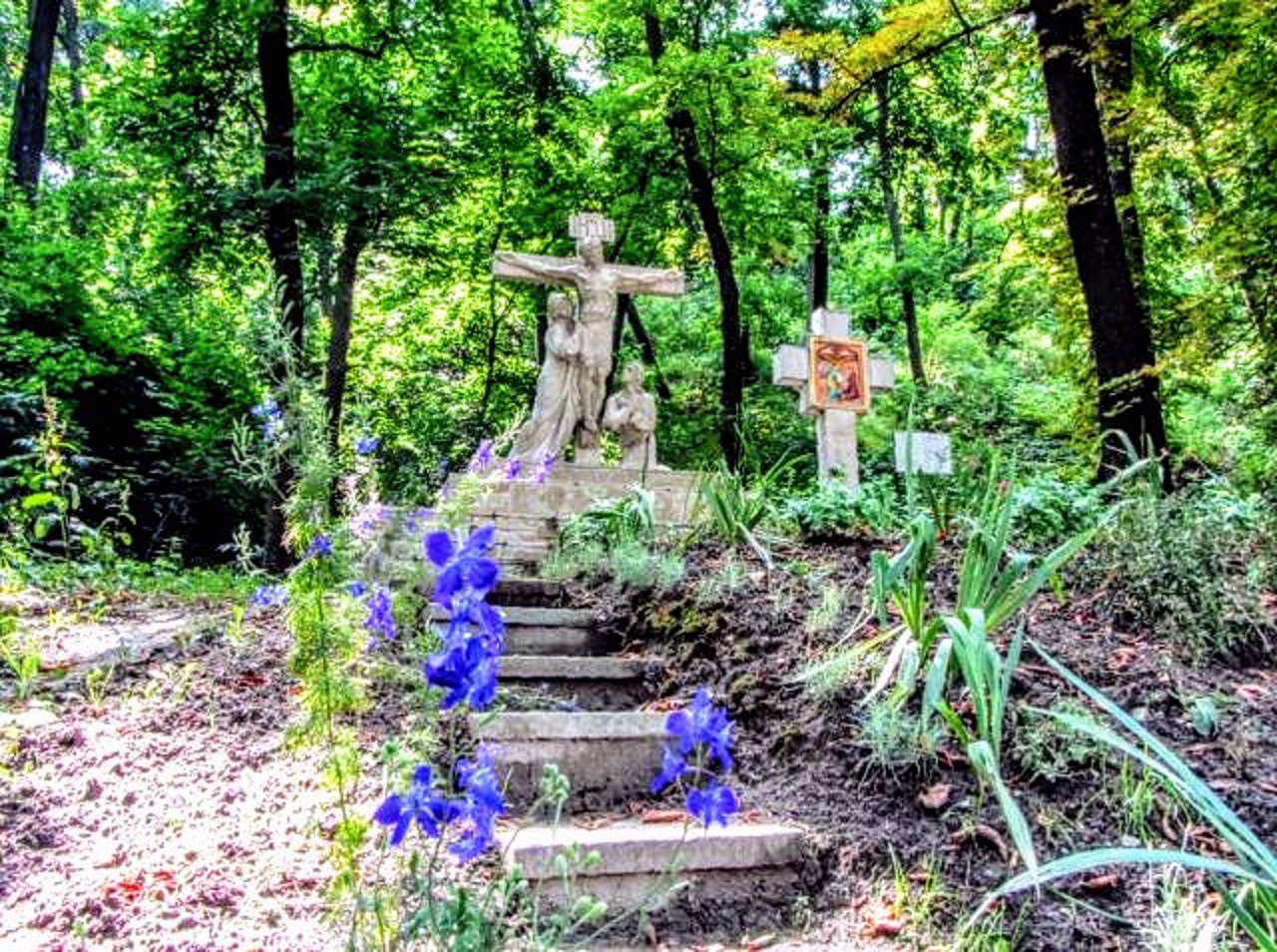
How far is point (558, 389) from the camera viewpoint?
25.2 feet

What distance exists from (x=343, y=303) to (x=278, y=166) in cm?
387

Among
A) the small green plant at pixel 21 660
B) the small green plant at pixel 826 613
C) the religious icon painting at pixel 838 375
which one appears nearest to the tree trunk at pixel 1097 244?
the religious icon painting at pixel 838 375

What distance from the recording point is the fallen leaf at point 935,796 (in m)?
2.36

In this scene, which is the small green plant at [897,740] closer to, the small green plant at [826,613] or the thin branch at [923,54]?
the small green plant at [826,613]

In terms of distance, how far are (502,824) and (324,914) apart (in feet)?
1.81

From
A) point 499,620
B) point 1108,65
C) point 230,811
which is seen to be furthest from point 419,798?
point 1108,65

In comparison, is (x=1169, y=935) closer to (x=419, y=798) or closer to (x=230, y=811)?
(x=419, y=798)

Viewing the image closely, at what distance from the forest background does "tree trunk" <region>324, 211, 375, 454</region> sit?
0.06 meters

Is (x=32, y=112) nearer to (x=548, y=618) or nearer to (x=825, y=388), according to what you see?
(x=825, y=388)

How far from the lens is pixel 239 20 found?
891 centimetres

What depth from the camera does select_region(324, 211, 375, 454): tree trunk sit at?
9.30 metres

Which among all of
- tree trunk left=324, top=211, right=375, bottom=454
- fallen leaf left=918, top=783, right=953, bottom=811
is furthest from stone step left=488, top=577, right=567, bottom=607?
tree trunk left=324, top=211, right=375, bottom=454

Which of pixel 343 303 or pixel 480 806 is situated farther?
pixel 343 303

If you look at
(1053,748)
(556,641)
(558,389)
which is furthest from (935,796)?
(558,389)
